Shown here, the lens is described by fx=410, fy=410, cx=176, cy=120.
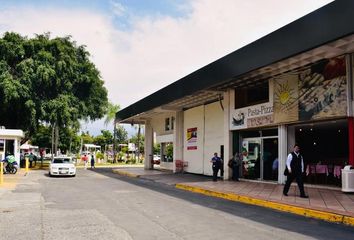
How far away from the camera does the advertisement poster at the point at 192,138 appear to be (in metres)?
28.1

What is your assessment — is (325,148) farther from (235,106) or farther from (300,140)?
(235,106)

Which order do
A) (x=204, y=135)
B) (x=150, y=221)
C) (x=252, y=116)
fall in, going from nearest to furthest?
(x=150, y=221), (x=252, y=116), (x=204, y=135)

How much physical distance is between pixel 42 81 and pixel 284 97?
22607 mm

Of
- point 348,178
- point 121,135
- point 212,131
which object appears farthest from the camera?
point 121,135

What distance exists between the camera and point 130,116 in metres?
34.4

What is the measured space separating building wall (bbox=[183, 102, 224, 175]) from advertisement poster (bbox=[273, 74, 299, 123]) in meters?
6.48

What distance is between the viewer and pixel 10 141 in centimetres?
3303

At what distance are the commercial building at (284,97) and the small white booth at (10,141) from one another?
13.1m

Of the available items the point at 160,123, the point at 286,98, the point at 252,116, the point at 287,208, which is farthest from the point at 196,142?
the point at 287,208

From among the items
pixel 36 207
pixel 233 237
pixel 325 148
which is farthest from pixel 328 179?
pixel 36 207

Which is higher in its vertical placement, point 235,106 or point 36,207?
point 235,106

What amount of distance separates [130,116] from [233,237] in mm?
27335

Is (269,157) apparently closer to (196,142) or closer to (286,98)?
(286,98)

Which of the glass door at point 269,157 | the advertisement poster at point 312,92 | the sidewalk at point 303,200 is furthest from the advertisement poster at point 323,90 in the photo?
the glass door at point 269,157
